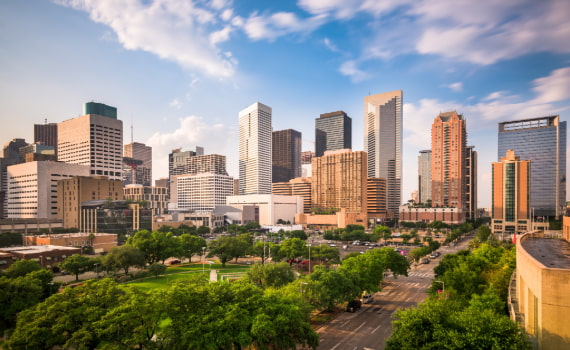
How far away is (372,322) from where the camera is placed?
44.6 meters

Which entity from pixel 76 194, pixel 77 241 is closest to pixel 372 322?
pixel 77 241

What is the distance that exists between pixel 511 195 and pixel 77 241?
597 feet

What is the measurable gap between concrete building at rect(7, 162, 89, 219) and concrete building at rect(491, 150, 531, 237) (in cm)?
22316

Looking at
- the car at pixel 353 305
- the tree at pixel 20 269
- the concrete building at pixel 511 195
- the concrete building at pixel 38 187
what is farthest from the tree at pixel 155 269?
the concrete building at pixel 511 195

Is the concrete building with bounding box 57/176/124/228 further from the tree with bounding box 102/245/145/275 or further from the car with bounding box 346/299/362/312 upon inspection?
the car with bounding box 346/299/362/312

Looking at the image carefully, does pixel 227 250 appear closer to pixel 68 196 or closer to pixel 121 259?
pixel 121 259

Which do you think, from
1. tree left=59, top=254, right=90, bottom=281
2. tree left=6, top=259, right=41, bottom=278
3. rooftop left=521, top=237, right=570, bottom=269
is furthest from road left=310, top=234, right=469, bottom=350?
tree left=59, top=254, right=90, bottom=281

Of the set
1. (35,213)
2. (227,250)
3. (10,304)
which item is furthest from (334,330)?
(35,213)

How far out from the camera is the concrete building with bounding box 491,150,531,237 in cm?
15100

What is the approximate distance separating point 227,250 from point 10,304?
49424 mm

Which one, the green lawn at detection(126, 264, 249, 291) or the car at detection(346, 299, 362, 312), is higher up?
the car at detection(346, 299, 362, 312)

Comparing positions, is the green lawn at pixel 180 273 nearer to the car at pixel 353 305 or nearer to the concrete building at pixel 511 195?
the car at pixel 353 305

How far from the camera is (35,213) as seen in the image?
567 feet

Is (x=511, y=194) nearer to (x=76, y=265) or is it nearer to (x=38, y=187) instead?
(x=76, y=265)
